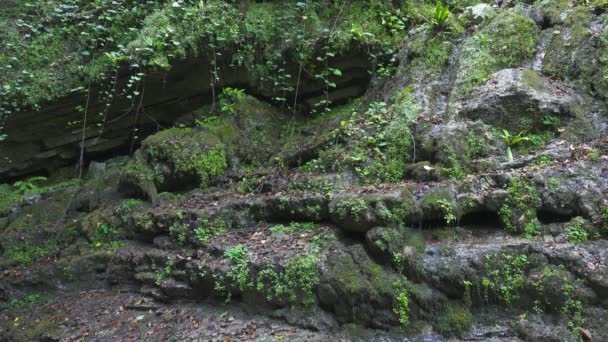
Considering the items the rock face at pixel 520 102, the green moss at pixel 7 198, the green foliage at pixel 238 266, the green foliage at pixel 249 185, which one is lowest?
the green moss at pixel 7 198

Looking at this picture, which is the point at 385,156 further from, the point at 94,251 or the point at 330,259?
the point at 94,251

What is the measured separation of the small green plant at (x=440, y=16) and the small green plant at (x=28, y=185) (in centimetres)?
1002

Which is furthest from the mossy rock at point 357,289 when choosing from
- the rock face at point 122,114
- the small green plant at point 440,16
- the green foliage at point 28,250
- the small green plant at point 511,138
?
the green foliage at point 28,250

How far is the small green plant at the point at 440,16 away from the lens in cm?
853

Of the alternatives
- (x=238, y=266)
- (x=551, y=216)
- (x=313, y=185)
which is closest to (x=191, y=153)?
(x=313, y=185)

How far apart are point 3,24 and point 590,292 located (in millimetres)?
11596

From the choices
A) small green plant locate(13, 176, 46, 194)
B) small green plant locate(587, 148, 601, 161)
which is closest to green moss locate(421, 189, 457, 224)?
small green plant locate(587, 148, 601, 161)

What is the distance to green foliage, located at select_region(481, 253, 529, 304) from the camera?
4.86 meters

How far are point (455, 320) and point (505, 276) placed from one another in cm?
75

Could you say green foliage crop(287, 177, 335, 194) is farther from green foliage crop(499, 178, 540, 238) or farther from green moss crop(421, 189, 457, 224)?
green foliage crop(499, 178, 540, 238)

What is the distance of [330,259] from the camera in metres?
5.51

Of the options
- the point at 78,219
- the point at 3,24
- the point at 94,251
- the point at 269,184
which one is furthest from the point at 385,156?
the point at 3,24

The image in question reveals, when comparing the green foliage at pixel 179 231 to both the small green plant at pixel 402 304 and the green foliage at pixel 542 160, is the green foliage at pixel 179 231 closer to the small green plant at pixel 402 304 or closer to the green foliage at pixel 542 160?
the small green plant at pixel 402 304

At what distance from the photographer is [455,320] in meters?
4.87
